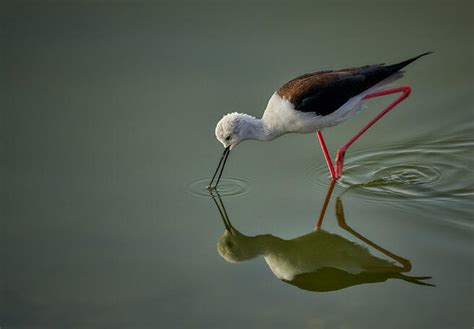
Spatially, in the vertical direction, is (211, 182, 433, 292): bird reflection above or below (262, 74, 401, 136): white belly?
below

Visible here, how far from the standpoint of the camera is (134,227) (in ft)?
16.0

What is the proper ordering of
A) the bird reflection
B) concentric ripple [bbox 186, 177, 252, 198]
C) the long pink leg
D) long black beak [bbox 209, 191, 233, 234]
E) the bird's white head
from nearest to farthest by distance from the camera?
the bird reflection → long black beak [bbox 209, 191, 233, 234] → concentric ripple [bbox 186, 177, 252, 198] → the bird's white head → the long pink leg

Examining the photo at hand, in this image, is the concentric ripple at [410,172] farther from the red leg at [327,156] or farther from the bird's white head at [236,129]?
the bird's white head at [236,129]

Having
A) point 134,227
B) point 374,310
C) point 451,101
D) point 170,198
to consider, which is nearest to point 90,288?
point 134,227

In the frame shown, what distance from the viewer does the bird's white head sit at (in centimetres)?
541

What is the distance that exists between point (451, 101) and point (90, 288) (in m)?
3.83

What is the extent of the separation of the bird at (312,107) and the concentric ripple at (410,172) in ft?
0.52

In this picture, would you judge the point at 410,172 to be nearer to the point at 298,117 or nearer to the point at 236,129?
the point at 298,117

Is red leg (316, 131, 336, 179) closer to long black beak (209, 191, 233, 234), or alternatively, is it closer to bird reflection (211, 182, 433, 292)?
bird reflection (211, 182, 433, 292)

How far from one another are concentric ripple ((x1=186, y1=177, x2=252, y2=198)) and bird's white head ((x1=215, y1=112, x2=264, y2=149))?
12.5 inches

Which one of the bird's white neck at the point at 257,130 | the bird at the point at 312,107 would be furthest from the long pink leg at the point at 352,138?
the bird's white neck at the point at 257,130

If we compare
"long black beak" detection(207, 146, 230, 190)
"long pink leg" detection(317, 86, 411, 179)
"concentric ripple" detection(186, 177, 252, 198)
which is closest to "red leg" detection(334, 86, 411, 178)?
"long pink leg" detection(317, 86, 411, 179)

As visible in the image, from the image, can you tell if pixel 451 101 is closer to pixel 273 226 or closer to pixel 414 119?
pixel 414 119

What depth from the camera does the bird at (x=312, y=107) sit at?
527 cm
